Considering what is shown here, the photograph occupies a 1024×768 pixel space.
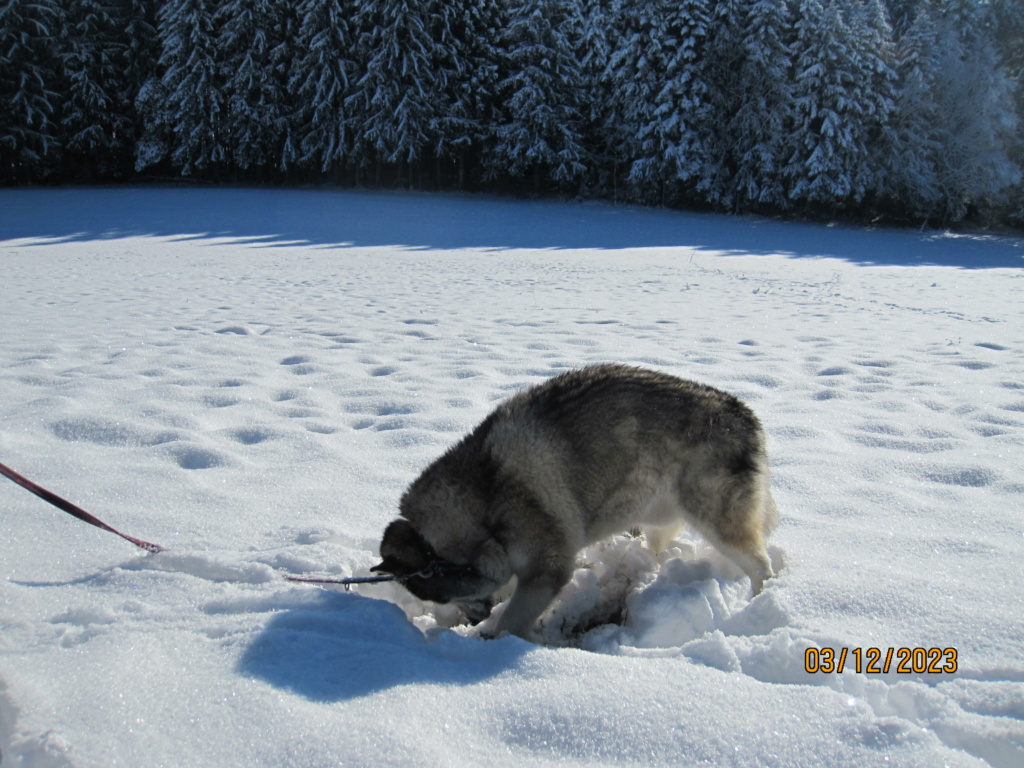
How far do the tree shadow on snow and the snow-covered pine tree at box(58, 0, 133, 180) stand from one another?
4787 millimetres

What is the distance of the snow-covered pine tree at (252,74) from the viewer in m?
37.1

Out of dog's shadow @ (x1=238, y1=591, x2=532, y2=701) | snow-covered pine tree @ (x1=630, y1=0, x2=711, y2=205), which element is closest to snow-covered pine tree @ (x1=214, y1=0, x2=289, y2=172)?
snow-covered pine tree @ (x1=630, y1=0, x2=711, y2=205)

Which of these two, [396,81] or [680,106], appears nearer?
[680,106]

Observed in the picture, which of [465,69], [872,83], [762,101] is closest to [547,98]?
[465,69]

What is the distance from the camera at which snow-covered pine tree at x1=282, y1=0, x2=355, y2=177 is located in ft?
118

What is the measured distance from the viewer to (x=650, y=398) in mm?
3041

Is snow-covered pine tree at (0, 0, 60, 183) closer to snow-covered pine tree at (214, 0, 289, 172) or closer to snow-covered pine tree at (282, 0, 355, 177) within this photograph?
snow-covered pine tree at (214, 0, 289, 172)

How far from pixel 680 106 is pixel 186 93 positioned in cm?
2577

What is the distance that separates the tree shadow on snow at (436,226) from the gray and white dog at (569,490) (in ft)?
62.7

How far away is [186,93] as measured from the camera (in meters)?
36.8

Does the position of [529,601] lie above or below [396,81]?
below

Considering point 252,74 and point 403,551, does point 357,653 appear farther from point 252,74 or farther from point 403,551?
point 252,74

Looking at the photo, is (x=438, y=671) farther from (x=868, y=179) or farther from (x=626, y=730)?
(x=868, y=179)

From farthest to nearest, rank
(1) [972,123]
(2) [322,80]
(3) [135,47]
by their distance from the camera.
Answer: (3) [135,47]
(2) [322,80]
(1) [972,123]
